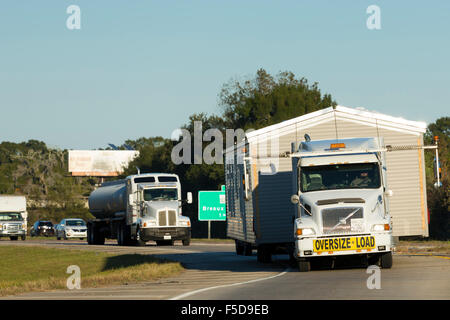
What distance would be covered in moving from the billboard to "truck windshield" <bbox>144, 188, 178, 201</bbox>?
3423 inches

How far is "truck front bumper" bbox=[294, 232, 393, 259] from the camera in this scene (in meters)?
20.1

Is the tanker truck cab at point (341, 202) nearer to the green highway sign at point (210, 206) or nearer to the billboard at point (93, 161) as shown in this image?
the green highway sign at point (210, 206)

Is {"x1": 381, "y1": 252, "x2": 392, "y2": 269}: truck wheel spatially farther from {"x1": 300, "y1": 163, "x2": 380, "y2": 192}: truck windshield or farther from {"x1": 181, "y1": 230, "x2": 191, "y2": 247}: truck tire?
{"x1": 181, "y1": 230, "x2": 191, "y2": 247}: truck tire

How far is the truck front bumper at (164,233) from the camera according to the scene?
4178 centimetres

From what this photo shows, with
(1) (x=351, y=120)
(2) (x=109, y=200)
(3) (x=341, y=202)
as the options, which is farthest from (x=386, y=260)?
(2) (x=109, y=200)

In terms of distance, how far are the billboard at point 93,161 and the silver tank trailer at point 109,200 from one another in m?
77.5

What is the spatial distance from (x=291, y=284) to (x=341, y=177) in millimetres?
4382

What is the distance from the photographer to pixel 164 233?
42125 millimetres

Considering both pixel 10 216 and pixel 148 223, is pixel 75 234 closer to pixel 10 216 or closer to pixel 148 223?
pixel 10 216

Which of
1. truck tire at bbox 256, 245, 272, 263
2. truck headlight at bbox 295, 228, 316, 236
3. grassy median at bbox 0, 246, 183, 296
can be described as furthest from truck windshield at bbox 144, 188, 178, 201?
truck headlight at bbox 295, 228, 316, 236

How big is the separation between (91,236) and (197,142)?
36.9 m
